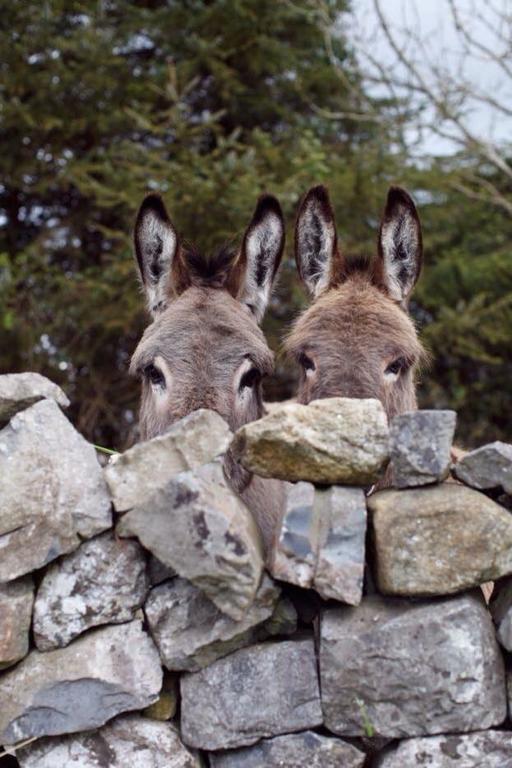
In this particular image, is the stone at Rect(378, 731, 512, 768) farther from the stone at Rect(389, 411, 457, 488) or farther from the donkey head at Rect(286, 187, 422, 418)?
the donkey head at Rect(286, 187, 422, 418)

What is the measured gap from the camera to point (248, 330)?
13.2ft

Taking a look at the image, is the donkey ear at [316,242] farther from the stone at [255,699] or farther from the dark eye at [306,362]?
the stone at [255,699]

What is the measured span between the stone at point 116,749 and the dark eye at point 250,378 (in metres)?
1.69

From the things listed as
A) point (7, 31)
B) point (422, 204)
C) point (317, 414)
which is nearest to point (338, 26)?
point (422, 204)

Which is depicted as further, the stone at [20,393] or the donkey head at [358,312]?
the donkey head at [358,312]

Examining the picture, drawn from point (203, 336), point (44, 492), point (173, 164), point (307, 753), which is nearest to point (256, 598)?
point (307, 753)

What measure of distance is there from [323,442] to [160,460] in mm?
565

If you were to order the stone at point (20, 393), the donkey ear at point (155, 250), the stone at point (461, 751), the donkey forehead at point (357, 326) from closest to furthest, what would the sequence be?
the stone at point (461, 751) → the stone at point (20, 393) → the donkey forehead at point (357, 326) → the donkey ear at point (155, 250)

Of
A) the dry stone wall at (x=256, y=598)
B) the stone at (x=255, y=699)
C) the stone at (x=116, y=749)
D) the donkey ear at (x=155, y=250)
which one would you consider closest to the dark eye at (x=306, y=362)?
the donkey ear at (x=155, y=250)

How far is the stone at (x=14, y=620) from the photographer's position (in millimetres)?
2514

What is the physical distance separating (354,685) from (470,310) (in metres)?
7.94

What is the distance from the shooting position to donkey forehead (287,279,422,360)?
13.1 feet

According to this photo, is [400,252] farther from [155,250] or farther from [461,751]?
[461,751]

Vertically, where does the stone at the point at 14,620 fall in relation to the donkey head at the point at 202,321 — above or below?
below
